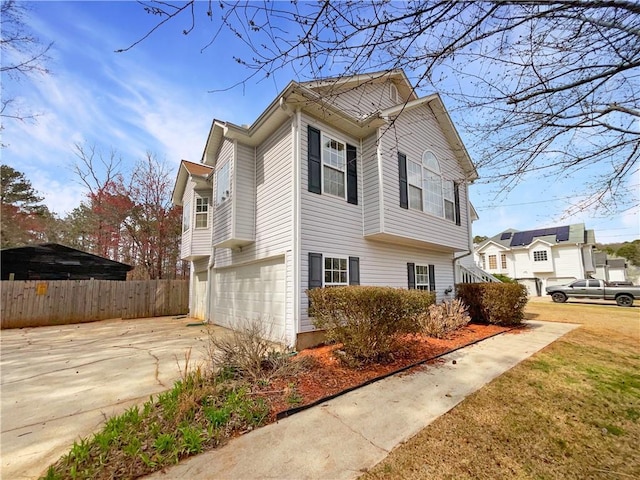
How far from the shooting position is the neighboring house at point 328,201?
262 inches

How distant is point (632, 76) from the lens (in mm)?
3484

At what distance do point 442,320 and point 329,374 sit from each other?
4.51 metres

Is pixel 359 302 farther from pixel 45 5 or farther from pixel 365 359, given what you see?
pixel 45 5

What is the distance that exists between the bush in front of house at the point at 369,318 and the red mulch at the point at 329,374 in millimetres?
257

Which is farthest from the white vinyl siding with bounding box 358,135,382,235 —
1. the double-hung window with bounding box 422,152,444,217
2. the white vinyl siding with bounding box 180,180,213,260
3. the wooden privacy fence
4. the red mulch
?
the wooden privacy fence

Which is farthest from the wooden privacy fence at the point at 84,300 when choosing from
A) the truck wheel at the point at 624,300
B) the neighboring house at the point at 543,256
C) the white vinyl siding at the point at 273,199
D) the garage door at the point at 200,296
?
the neighboring house at the point at 543,256

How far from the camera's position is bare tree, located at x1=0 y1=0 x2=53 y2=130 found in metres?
7.30

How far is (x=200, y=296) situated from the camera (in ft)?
41.0

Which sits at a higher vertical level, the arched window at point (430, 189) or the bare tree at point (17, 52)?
the bare tree at point (17, 52)

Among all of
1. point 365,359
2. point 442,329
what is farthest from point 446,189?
point 365,359

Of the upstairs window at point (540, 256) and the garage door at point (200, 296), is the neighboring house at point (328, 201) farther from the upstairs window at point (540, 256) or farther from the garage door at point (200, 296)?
the upstairs window at point (540, 256)

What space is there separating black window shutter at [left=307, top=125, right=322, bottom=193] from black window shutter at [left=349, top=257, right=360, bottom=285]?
7.04 feet

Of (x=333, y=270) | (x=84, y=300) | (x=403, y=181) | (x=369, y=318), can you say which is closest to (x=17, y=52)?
(x=84, y=300)

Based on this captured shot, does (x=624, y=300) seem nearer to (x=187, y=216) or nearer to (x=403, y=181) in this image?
(x=403, y=181)
